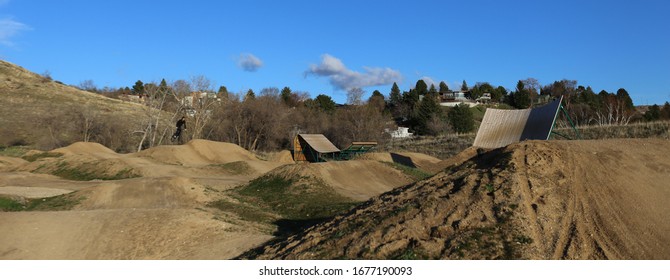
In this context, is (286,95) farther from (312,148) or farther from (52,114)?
(312,148)

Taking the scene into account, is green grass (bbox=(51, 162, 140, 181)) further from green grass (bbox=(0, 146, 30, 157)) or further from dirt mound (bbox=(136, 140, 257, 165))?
green grass (bbox=(0, 146, 30, 157))

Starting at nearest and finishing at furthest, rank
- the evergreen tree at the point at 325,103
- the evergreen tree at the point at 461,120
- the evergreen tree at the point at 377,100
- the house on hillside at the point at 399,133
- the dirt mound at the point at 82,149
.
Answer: the dirt mound at the point at 82,149, the house on hillside at the point at 399,133, the evergreen tree at the point at 461,120, the evergreen tree at the point at 325,103, the evergreen tree at the point at 377,100

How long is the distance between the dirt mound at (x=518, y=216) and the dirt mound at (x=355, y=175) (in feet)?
35.4

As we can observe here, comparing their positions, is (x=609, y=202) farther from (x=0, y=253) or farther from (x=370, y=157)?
(x=370, y=157)

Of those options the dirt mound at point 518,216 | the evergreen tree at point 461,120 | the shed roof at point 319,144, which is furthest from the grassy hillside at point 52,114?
the dirt mound at point 518,216

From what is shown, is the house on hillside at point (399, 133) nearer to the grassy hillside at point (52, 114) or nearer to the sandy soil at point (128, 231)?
the grassy hillside at point (52, 114)

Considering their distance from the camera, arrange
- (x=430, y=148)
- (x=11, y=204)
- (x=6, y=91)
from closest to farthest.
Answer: (x=11, y=204) → (x=430, y=148) → (x=6, y=91)

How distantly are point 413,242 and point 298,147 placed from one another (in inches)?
1451

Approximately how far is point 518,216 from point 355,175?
17.3m

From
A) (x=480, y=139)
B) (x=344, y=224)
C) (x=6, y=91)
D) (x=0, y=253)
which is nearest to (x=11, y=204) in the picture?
(x=0, y=253)

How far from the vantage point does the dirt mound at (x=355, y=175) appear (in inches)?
915

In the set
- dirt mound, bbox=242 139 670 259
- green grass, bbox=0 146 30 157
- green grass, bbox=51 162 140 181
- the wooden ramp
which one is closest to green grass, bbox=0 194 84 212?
green grass, bbox=51 162 140 181

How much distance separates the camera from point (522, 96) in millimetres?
95000

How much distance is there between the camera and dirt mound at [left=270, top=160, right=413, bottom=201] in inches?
915
